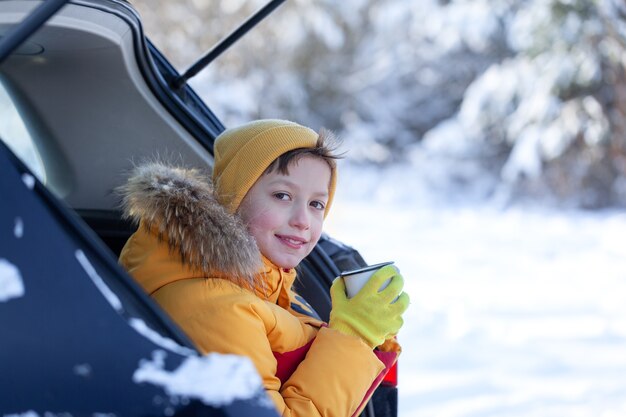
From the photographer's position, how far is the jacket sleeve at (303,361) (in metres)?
1.52

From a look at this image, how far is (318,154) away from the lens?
1.96 meters

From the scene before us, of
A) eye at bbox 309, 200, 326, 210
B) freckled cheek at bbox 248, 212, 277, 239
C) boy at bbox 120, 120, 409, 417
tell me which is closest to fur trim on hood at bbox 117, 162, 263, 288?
boy at bbox 120, 120, 409, 417

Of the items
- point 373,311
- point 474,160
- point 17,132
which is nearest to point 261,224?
point 373,311

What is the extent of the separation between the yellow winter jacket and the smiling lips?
0.18 meters

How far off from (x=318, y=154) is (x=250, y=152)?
0.16 metres

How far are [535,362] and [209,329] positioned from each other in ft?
12.5

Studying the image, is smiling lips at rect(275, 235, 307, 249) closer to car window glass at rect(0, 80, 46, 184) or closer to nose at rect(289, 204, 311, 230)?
nose at rect(289, 204, 311, 230)

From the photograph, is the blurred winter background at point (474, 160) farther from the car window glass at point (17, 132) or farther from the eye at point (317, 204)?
the car window glass at point (17, 132)

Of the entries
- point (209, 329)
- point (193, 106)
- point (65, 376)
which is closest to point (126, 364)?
point (65, 376)

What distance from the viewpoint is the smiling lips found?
190 cm

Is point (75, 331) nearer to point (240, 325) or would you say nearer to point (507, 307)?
point (240, 325)

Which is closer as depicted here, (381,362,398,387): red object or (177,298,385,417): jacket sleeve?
(177,298,385,417): jacket sleeve

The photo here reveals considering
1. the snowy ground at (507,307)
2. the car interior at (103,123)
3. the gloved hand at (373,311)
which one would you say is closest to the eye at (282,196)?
the gloved hand at (373,311)

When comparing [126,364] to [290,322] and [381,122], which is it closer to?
[290,322]
